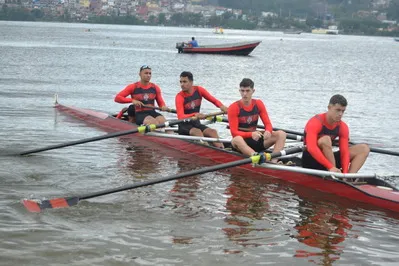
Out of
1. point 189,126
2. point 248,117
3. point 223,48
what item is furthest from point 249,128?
point 223,48

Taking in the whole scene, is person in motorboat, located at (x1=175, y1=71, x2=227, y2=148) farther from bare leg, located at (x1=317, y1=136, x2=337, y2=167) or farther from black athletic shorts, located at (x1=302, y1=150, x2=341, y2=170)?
bare leg, located at (x1=317, y1=136, x2=337, y2=167)

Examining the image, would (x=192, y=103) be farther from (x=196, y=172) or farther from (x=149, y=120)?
(x=196, y=172)

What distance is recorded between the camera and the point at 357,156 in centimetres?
1205

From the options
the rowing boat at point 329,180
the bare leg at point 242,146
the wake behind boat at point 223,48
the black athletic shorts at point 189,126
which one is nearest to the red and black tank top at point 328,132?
the rowing boat at point 329,180

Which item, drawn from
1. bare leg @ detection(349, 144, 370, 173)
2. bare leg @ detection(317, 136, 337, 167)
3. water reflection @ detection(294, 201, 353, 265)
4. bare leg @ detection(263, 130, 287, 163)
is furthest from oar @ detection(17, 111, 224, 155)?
water reflection @ detection(294, 201, 353, 265)

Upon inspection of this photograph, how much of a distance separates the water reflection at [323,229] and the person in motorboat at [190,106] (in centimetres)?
382

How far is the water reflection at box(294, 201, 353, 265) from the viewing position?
9.47 metres

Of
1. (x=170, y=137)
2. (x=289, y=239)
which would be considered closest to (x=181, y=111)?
(x=170, y=137)

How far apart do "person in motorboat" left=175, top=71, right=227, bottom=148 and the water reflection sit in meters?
3.82

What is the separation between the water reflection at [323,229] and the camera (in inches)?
373

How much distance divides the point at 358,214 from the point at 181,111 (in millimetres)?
5547

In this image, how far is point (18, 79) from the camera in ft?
124

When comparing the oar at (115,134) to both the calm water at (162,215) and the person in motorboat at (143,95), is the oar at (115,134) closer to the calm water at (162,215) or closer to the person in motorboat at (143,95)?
the calm water at (162,215)

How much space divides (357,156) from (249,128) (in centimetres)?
249
